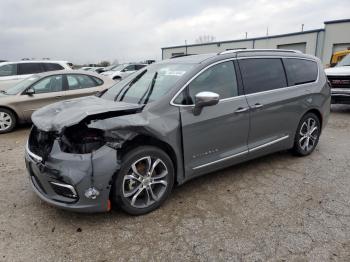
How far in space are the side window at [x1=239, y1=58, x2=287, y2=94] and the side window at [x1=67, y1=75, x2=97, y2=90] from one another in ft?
16.3

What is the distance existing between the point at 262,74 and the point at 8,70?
9.50m

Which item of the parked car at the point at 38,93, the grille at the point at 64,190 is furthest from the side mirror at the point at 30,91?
the grille at the point at 64,190

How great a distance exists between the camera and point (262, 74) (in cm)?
403

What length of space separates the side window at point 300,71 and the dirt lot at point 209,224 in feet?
4.62

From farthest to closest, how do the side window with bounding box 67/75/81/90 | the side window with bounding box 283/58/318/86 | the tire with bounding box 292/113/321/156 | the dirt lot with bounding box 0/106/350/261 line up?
the side window with bounding box 67/75/81/90 → the tire with bounding box 292/113/321/156 → the side window with bounding box 283/58/318/86 → the dirt lot with bounding box 0/106/350/261

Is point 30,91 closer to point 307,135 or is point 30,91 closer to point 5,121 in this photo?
point 5,121

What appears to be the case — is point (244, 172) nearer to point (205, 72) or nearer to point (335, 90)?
point (205, 72)

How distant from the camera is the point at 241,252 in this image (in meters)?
2.52

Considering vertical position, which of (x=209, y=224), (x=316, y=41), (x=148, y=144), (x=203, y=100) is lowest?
(x=209, y=224)

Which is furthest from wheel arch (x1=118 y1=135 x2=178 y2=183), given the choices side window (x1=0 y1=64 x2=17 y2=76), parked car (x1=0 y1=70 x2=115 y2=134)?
side window (x1=0 y1=64 x2=17 y2=76)

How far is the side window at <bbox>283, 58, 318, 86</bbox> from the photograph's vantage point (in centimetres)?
438

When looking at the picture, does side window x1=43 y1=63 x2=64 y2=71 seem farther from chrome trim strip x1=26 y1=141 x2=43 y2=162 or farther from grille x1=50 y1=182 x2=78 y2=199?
grille x1=50 y1=182 x2=78 y2=199

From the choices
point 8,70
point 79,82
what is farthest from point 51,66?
point 79,82

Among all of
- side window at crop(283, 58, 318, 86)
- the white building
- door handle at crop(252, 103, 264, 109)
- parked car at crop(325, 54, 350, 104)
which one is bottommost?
parked car at crop(325, 54, 350, 104)
